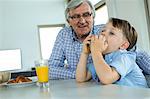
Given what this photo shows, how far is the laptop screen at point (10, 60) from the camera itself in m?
5.10

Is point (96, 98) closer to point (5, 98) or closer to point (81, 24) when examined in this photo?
point (5, 98)

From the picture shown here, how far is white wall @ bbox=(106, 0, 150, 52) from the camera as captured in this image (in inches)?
110

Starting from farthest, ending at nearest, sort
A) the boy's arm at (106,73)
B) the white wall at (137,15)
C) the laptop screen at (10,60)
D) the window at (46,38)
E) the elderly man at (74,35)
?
1. the window at (46,38)
2. the laptop screen at (10,60)
3. the white wall at (137,15)
4. the elderly man at (74,35)
5. the boy's arm at (106,73)

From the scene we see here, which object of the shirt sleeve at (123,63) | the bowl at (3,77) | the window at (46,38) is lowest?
the bowl at (3,77)

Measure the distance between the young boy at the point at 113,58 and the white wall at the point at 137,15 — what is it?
165 centimetres

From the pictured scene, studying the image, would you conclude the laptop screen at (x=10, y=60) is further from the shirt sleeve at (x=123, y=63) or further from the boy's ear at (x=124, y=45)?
the shirt sleeve at (x=123, y=63)

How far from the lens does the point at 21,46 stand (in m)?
6.25

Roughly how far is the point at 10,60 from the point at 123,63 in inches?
177

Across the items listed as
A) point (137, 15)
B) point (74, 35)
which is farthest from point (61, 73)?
point (137, 15)

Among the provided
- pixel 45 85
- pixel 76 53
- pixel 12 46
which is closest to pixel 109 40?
pixel 45 85

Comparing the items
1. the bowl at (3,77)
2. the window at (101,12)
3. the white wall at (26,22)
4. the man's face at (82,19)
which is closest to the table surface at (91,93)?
the bowl at (3,77)

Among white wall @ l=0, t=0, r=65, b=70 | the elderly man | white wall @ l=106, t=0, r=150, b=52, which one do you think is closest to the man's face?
the elderly man

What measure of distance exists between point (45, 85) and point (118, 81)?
0.32 meters

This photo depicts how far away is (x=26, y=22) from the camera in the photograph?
6.34 m
